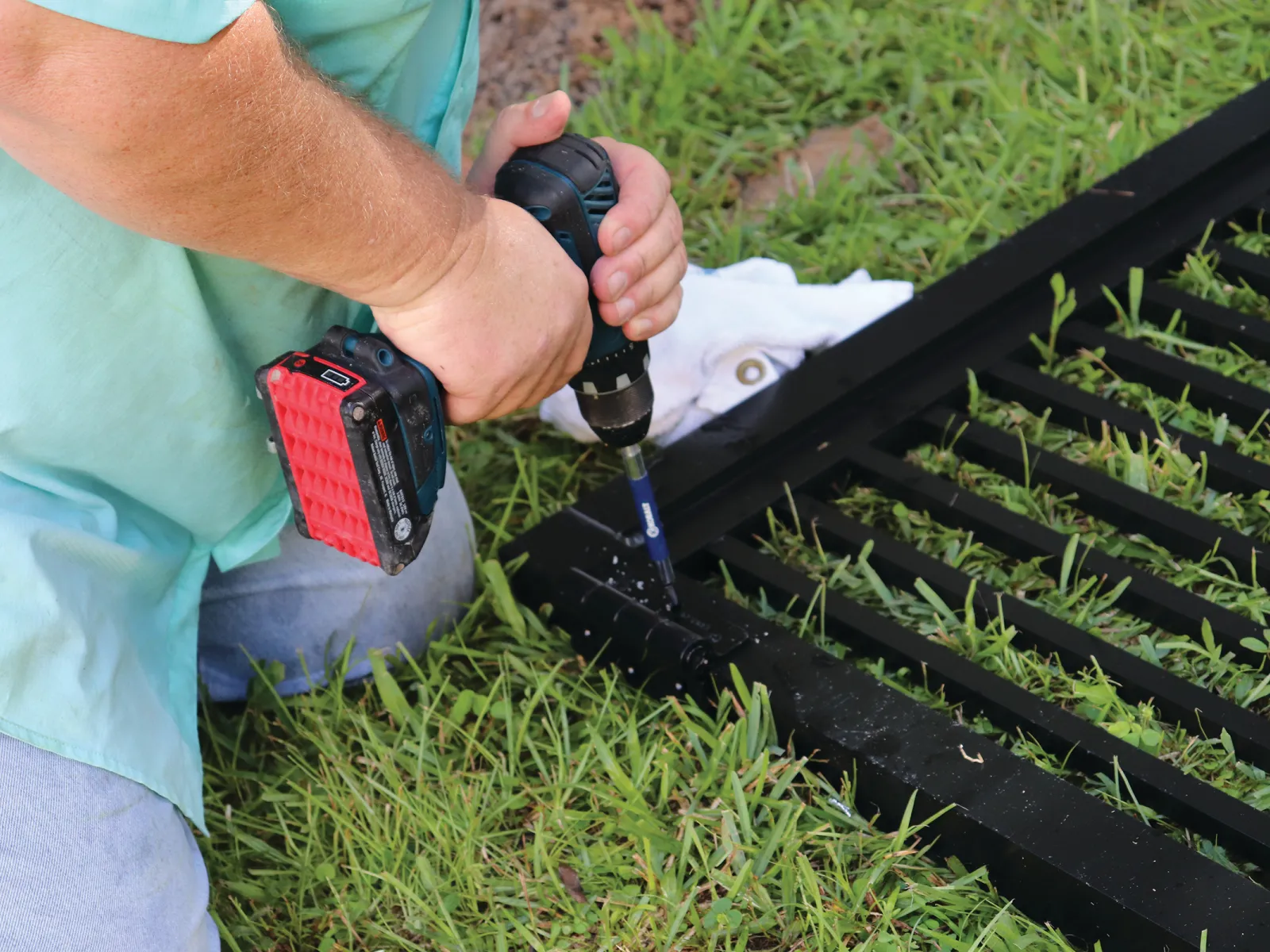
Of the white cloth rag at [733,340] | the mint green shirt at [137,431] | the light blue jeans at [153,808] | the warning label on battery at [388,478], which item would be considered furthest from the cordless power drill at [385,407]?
the white cloth rag at [733,340]

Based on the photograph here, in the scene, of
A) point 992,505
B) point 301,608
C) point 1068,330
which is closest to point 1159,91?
point 1068,330

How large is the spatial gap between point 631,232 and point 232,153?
0.45 metres

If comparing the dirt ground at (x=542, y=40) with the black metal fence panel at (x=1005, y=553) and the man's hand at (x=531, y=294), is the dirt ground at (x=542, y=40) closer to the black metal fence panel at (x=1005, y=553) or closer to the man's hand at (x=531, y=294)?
the black metal fence panel at (x=1005, y=553)

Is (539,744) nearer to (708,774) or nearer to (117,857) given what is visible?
(708,774)

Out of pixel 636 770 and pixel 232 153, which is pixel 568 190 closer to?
pixel 232 153

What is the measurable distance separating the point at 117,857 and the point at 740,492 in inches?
33.8

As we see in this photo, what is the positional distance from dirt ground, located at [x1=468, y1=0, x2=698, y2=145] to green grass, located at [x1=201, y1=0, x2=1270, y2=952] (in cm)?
67

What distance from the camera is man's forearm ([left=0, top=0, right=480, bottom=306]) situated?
0.98m

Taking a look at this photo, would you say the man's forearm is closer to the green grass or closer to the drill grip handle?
the drill grip handle

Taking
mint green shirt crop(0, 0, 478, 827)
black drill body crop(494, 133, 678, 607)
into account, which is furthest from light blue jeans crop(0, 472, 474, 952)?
black drill body crop(494, 133, 678, 607)

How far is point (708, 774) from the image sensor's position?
57.1 inches

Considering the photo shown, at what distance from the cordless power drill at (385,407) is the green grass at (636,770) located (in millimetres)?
331

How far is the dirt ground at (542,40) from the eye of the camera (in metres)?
2.71

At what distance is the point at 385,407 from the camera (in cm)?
123
